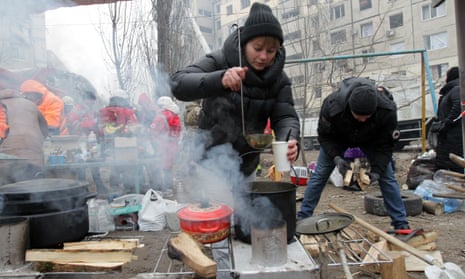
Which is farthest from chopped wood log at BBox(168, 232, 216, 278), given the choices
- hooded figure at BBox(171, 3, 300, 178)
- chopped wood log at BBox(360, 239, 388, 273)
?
chopped wood log at BBox(360, 239, 388, 273)

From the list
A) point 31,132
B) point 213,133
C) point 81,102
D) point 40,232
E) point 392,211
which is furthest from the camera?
point 81,102

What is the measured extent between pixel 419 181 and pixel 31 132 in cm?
633

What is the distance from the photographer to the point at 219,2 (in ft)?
116

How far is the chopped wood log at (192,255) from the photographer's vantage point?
69.9 inches

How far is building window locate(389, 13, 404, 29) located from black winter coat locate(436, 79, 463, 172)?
2184 cm

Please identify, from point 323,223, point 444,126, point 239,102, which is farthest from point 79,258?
point 444,126

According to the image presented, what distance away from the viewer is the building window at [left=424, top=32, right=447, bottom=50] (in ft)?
73.0

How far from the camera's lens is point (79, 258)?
213 centimetres

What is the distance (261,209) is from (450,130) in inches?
192

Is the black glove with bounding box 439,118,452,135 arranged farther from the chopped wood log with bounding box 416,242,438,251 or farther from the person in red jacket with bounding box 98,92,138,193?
the person in red jacket with bounding box 98,92,138,193

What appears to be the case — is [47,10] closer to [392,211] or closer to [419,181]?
[392,211]

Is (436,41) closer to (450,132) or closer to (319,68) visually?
(319,68)

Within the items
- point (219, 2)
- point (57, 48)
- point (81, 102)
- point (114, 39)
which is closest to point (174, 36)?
point (114, 39)

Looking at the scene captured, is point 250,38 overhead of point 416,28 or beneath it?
beneath
